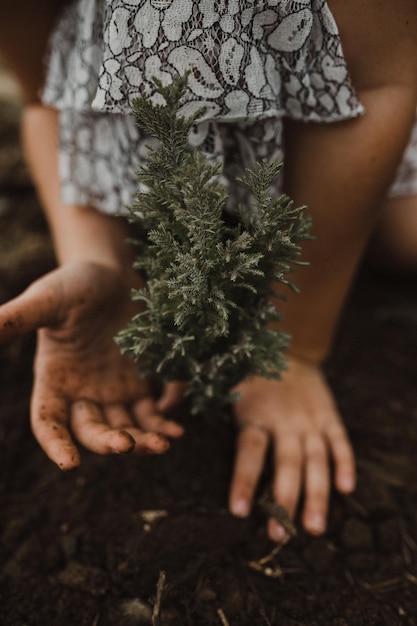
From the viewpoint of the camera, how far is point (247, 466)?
165 cm

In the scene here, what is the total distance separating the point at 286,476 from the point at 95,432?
0.67 m

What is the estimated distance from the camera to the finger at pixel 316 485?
1573 mm

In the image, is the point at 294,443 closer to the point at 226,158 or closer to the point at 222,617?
the point at 222,617

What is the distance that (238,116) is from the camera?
1262 mm

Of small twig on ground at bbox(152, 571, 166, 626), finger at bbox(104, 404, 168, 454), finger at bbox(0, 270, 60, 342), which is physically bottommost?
small twig on ground at bbox(152, 571, 166, 626)

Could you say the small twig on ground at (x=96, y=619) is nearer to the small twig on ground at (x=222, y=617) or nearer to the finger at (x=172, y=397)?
the small twig on ground at (x=222, y=617)

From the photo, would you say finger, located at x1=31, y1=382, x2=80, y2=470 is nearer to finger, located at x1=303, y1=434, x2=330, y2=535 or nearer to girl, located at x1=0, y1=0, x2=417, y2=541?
girl, located at x1=0, y1=0, x2=417, y2=541

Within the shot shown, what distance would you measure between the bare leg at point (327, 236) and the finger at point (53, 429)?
22.7 inches

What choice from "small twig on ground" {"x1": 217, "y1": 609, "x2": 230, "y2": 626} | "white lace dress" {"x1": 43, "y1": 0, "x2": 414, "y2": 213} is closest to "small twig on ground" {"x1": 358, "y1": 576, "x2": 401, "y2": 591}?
"small twig on ground" {"x1": 217, "y1": 609, "x2": 230, "y2": 626}

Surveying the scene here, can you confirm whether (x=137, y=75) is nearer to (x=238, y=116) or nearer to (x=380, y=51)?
(x=238, y=116)

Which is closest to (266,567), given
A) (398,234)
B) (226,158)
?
(226,158)

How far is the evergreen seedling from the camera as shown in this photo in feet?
3.30

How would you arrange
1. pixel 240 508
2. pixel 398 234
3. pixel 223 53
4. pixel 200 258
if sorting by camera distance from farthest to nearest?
pixel 398 234 < pixel 240 508 < pixel 223 53 < pixel 200 258

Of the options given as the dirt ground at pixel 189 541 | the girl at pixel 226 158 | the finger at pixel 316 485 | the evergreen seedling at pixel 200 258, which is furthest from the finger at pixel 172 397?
the finger at pixel 316 485
